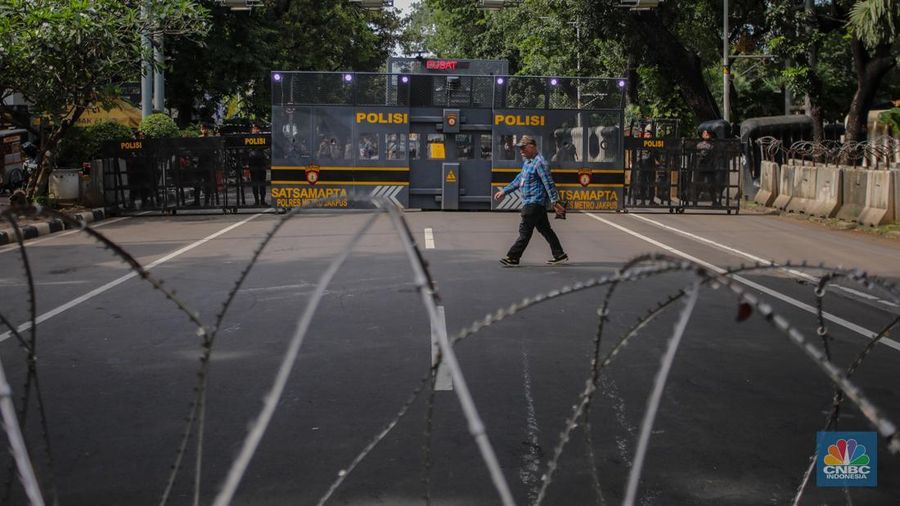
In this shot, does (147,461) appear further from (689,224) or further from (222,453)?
(689,224)

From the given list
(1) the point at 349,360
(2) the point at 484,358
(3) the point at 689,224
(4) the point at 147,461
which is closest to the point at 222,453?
(4) the point at 147,461

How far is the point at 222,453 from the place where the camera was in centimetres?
562

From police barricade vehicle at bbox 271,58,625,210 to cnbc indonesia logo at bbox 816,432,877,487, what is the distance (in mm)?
19054

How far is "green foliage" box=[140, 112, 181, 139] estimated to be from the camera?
2555 cm

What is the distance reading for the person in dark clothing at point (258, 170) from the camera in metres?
24.5

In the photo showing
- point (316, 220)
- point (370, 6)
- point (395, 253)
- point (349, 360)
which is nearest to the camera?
point (349, 360)

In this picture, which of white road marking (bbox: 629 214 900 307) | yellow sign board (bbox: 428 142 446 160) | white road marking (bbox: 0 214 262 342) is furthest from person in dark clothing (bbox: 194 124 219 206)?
white road marking (bbox: 629 214 900 307)

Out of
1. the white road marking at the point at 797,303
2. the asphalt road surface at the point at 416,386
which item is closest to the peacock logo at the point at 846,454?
the asphalt road surface at the point at 416,386

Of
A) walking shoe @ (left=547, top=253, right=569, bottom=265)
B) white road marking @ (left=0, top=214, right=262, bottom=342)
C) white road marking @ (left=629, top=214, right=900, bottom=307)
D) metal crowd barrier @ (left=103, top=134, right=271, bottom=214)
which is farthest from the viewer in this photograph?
metal crowd barrier @ (left=103, top=134, right=271, bottom=214)

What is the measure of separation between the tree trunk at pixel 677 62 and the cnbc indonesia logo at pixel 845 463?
29.4 metres

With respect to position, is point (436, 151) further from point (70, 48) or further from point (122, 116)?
point (122, 116)

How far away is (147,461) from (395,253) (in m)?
9.54

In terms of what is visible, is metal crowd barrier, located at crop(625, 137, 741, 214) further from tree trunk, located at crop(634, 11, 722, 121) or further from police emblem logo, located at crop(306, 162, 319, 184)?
tree trunk, located at crop(634, 11, 722, 121)

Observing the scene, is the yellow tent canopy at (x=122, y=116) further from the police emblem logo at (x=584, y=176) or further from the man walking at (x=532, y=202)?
the man walking at (x=532, y=202)
